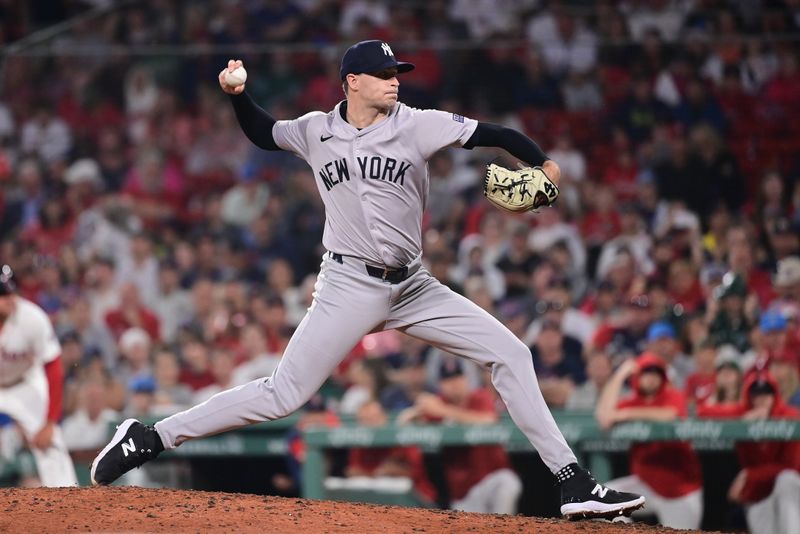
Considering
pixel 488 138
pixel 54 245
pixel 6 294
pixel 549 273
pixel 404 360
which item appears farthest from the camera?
pixel 54 245

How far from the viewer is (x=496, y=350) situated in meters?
4.21

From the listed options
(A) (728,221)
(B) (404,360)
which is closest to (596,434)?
(B) (404,360)

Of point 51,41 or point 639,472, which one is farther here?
point 51,41

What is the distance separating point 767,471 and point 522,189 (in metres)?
2.71

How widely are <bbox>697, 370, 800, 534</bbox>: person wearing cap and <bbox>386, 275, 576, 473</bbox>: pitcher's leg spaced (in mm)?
2137

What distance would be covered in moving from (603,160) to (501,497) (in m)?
3.34

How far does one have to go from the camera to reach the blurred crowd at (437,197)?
7672 mm

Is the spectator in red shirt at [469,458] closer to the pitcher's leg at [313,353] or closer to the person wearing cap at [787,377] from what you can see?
the person wearing cap at [787,377]

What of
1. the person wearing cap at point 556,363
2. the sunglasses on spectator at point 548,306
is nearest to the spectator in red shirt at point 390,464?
the person wearing cap at point 556,363

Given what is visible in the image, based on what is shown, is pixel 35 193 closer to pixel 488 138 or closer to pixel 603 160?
pixel 603 160

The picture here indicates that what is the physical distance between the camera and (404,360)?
7.96 metres

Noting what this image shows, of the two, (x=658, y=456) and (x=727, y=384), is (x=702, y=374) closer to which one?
(x=727, y=384)

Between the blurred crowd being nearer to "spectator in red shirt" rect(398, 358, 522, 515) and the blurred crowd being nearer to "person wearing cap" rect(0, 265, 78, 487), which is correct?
"spectator in red shirt" rect(398, 358, 522, 515)

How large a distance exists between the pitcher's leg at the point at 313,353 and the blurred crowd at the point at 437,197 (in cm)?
287
